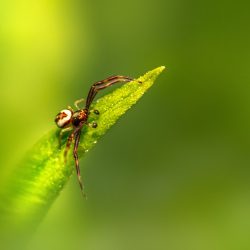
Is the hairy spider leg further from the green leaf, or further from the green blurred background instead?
the green leaf

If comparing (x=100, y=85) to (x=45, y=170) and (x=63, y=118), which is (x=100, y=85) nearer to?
(x=63, y=118)

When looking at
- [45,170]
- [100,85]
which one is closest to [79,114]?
[100,85]

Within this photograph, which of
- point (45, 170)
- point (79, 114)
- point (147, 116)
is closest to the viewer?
point (45, 170)

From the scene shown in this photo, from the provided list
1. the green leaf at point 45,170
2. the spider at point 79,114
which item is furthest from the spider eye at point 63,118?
the green leaf at point 45,170

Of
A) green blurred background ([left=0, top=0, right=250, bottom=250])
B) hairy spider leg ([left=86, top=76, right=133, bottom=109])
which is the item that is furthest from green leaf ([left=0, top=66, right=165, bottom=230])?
hairy spider leg ([left=86, top=76, right=133, bottom=109])

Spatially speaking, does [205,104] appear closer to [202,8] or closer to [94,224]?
[202,8]

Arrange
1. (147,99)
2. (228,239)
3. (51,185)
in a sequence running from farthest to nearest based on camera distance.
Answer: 1. (147,99)
2. (228,239)
3. (51,185)

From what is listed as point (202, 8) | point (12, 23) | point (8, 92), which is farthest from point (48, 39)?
point (202, 8)
